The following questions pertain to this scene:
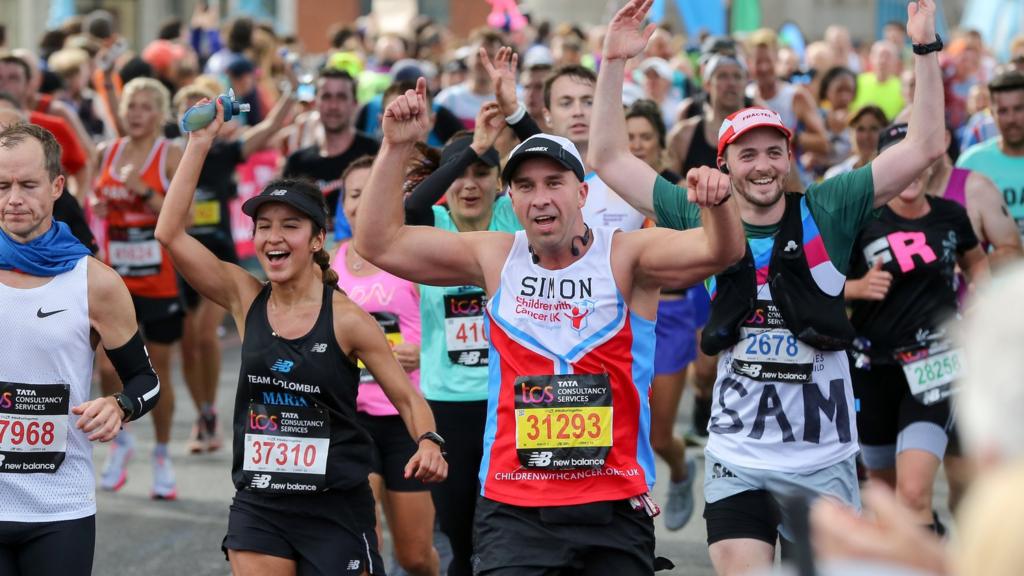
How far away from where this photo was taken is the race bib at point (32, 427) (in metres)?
4.86

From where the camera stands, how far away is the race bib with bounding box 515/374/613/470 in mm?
4715

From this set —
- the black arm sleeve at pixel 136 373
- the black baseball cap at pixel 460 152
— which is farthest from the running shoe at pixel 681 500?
the black arm sleeve at pixel 136 373

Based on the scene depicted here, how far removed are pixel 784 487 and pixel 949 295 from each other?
200 centimetres

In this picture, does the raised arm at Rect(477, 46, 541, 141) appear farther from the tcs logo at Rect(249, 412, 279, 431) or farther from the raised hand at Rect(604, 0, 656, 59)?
the tcs logo at Rect(249, 412, 279, 431)

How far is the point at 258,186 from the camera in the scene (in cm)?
1586

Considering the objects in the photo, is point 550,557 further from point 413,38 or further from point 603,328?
point 413,38

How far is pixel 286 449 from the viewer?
17.1 feet

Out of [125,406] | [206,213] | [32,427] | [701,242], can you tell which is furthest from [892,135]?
[206,213]

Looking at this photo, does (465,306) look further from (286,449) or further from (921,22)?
(921,22)

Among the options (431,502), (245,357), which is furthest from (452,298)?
(245,357)

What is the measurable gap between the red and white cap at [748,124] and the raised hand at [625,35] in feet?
1.36

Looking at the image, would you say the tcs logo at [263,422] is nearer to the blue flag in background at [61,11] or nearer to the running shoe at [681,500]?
the running shoe at [681,500]

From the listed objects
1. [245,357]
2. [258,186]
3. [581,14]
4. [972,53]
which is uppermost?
[581,14]

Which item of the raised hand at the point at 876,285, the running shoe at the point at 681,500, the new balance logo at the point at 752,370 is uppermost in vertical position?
the raised hand at the point at 876,285
